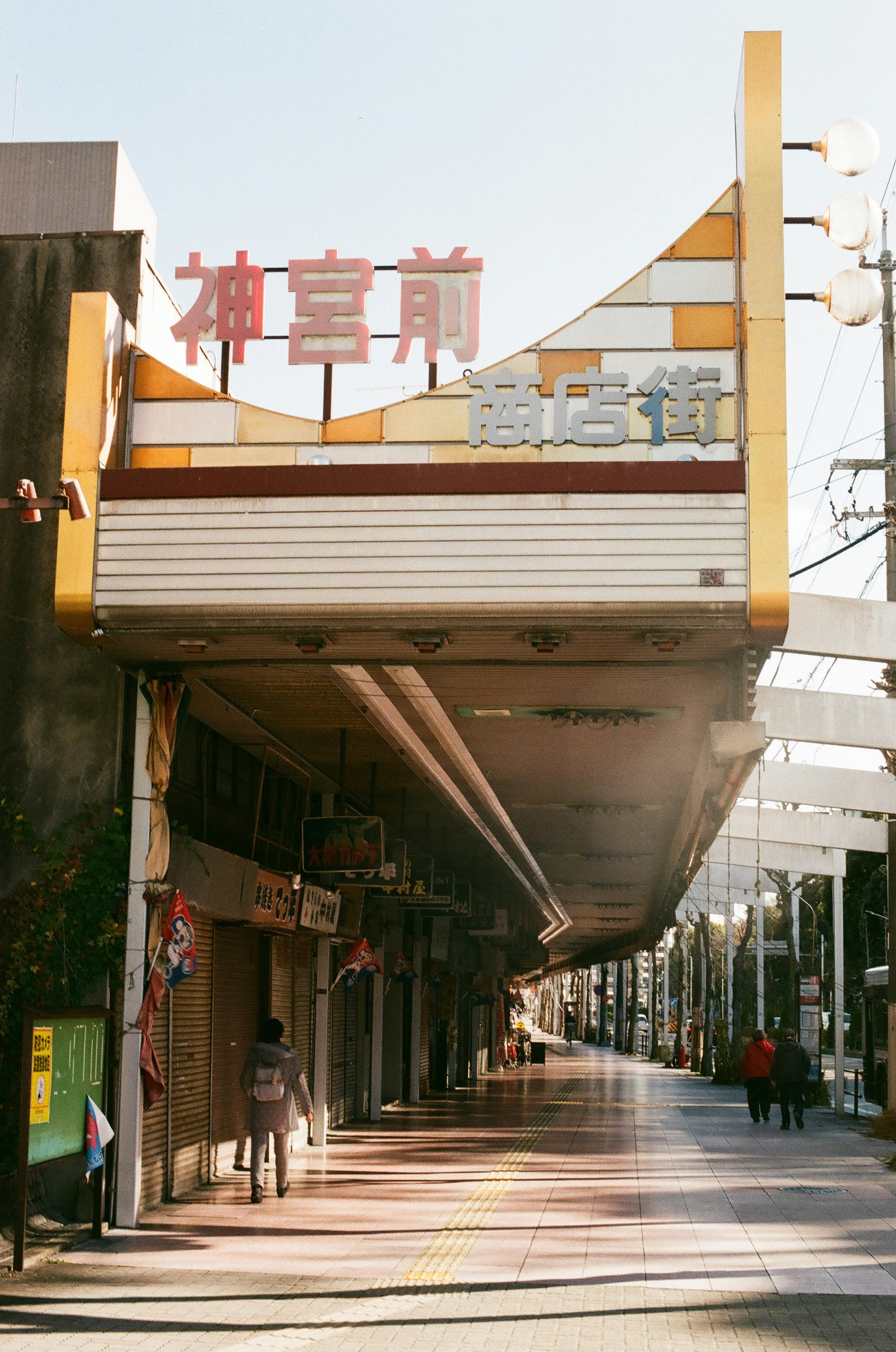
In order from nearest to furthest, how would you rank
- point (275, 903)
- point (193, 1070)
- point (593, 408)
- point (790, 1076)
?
point (593, 408) → point (193, 1070) → point (275, 903) → point (790, 1076)

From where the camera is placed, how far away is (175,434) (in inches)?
463

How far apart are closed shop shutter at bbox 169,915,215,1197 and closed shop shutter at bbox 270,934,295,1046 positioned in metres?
2.37

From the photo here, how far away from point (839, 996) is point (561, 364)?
57.4ft

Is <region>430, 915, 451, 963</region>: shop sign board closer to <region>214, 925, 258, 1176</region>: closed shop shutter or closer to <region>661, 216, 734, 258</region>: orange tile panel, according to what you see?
<region>214, 925, 258, 1176</region>: closed shop shutter

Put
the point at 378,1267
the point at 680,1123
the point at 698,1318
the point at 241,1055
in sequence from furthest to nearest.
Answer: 1. the point at 680,1123
2. the point at 241,1055
3. the point at 378,1267
4. the point at 698,1318

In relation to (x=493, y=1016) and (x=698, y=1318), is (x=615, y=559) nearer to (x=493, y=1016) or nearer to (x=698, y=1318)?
(x=698, y=1318)

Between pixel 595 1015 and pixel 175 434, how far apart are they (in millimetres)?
130076

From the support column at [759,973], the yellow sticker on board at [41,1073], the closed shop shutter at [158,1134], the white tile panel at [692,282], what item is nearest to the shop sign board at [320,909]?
the closed shop shutter at [158,1134]

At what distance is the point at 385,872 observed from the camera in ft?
54.8

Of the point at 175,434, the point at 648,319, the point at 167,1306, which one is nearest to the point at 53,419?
the point at 175,434

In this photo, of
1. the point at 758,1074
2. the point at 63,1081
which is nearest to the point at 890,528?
the point at 758,1074

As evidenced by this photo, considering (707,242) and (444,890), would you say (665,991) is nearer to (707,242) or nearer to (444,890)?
(444,890)

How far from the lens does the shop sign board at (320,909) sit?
57.4 feet

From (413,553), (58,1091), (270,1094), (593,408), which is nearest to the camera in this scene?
(58,1091)
